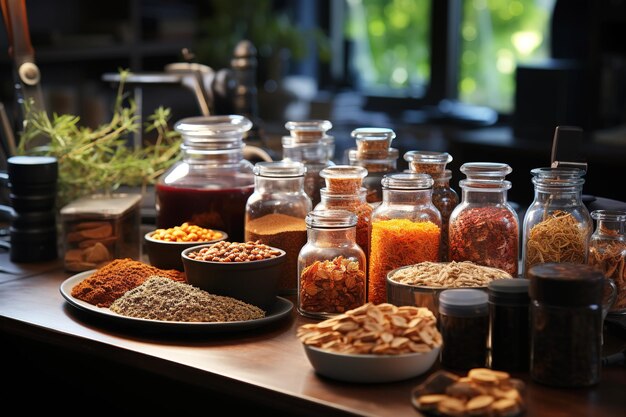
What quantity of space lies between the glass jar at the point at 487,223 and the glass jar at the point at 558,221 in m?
0.03

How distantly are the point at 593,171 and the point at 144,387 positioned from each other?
256 cm

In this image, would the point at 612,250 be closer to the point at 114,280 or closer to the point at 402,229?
the point at 402,229

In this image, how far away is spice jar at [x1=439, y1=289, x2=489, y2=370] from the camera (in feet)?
4.33

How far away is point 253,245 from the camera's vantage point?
1656mm

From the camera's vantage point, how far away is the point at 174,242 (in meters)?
1.76

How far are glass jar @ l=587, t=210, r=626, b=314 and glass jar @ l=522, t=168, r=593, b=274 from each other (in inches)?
0.7

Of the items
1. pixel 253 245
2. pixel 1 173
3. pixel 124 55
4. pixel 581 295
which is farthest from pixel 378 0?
pixel 581 295

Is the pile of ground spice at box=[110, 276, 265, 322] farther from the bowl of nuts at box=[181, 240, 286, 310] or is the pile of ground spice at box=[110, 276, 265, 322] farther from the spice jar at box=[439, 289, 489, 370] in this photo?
the spice jar at box=[439, 289, 489, 370]

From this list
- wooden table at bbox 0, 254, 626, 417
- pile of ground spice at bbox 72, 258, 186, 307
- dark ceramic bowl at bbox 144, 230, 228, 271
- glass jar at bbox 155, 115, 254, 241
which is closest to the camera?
wooden table at bbox 0, 254, 626, 417

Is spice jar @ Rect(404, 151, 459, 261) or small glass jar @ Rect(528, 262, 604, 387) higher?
spice jar @ Rect(404, 151, 459, 261)

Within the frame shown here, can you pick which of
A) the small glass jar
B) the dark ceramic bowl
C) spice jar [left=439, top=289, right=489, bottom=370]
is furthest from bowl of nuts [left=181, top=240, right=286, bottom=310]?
the small glass jar

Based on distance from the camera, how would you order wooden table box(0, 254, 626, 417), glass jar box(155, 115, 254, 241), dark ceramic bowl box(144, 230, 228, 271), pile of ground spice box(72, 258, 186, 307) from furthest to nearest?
glass jar box(155, 115, 254, 241), dark ceramic bowl box(144, 230, 228, 271), pile of ground spice box(72, 258, 186, 307), wooden table box(0, 254, 626, 417)

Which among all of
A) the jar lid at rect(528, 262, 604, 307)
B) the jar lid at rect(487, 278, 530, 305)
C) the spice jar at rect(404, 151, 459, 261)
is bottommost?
the jar lid at rect(487, 278, 530, 305)

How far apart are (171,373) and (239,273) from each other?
23 centimetres
